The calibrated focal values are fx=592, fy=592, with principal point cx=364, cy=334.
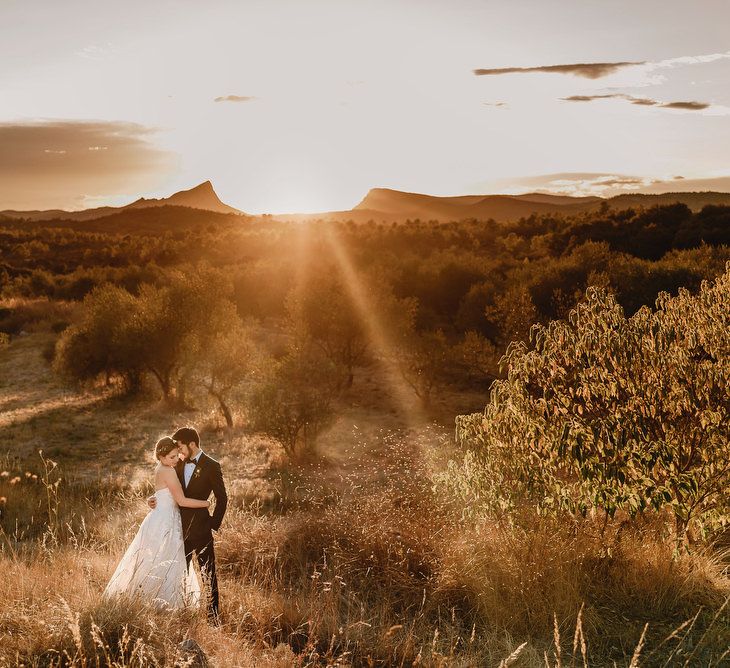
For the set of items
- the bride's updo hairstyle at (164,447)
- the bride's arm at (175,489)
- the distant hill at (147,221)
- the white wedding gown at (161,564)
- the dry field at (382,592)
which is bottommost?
the dry field at (382,592)

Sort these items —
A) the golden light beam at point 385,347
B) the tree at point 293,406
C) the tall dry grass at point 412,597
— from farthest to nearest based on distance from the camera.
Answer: the golden light beam at point 385,347, the tree at point 293,406, the tall dry grass at point 412,597

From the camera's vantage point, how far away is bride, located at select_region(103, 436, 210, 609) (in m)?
6.08

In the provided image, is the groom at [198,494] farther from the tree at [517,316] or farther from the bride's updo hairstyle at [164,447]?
the tree at [517,316]

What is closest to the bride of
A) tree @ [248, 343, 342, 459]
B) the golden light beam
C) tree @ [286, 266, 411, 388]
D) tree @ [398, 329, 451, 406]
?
tree @ [248, 343, 342, 459]

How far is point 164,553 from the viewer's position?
20.7 feet

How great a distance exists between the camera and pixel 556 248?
4628cm

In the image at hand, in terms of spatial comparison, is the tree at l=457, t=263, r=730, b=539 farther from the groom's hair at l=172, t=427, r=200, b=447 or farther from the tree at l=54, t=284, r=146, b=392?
the tree at l=54, t=284, r=146, b=392

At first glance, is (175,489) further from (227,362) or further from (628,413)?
(227,362)

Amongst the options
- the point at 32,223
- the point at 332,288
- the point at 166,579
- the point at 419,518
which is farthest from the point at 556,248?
the point at 32,223

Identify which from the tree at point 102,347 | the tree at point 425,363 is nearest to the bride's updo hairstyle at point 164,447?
the tree at point 425,363

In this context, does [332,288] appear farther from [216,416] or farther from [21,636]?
[21,636]

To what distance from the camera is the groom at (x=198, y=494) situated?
6.57m

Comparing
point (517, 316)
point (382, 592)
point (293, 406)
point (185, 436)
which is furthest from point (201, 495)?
point (517, 316)

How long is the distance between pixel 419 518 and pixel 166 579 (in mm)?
4607
